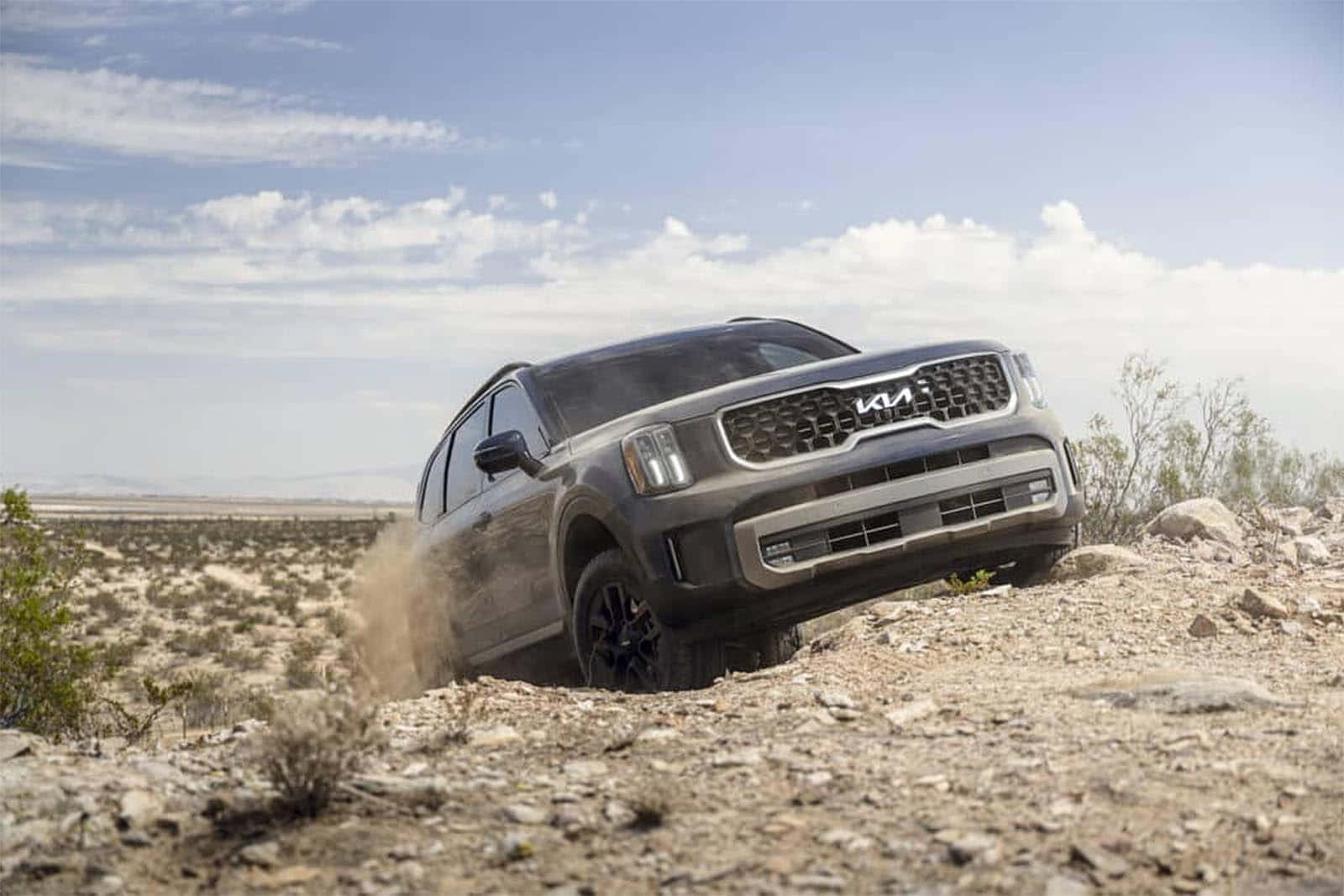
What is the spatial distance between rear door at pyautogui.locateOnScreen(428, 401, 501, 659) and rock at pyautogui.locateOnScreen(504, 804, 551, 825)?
398cm

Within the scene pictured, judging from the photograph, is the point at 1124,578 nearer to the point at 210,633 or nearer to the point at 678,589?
the point at 678,589

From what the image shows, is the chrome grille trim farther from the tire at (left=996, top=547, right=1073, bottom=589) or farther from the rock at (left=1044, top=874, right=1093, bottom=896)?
the rock at (left=1044, top=874, right=1093, bottom=896)

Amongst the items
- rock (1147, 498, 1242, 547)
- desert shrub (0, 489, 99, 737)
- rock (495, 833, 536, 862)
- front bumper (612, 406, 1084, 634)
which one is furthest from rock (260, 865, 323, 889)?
rock (1147, 498, 1242, 547)

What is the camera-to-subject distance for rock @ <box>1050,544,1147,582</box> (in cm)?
833

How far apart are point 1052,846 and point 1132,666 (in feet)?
8.72

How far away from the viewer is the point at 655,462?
268 inches

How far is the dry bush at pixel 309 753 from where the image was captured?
455 centimetres

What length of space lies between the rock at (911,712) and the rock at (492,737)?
4.43ft

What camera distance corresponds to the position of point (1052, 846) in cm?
390

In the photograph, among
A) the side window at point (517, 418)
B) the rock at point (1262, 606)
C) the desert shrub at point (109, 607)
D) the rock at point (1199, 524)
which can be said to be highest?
the side window at point (517, 418)

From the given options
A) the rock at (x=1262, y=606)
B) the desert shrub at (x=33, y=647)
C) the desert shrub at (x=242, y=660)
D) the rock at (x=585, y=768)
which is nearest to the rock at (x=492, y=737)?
the rock at (x=585, y=768)

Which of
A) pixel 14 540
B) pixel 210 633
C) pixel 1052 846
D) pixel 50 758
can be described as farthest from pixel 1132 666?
pixel 210 633

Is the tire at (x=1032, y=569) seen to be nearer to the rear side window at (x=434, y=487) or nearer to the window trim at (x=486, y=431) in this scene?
the window trim at (x=486, y=431)

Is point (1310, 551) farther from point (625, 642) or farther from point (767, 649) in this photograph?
point (625, 642)
